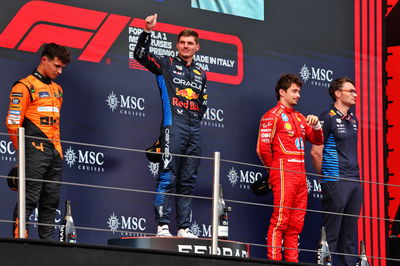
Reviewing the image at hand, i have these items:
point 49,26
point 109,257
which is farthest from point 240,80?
point 109,257

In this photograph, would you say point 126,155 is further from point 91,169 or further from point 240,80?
point 240,80

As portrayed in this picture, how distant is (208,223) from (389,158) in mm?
1921

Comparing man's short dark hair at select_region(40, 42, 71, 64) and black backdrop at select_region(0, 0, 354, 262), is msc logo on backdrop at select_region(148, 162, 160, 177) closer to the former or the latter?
black backdrop at select_region(0, 0, 354, 262)

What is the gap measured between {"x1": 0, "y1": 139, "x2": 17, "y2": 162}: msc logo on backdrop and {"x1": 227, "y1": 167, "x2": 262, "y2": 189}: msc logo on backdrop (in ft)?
5.83

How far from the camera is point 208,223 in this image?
7.98 metres

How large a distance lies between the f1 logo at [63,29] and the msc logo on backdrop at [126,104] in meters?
0.29

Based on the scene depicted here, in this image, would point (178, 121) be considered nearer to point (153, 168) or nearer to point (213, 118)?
point (153, 168)

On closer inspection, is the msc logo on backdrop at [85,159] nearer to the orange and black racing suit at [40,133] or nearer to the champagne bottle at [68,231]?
the orange and black racing suit at [40,133]

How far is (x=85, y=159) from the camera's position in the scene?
739 centimetres

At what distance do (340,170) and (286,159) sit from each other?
533 millimetres

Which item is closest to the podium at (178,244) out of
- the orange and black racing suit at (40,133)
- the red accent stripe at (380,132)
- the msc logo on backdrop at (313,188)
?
the orange and black racing suit at (40,133)

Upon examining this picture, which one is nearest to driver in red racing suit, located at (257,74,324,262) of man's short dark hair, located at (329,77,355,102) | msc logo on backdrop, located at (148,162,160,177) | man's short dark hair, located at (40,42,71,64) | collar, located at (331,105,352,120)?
collar, located at (331,105,352,120)

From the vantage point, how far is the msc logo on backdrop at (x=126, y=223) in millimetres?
7453

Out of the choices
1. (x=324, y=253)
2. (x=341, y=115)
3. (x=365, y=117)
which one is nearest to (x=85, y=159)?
(x=324, y=253)
